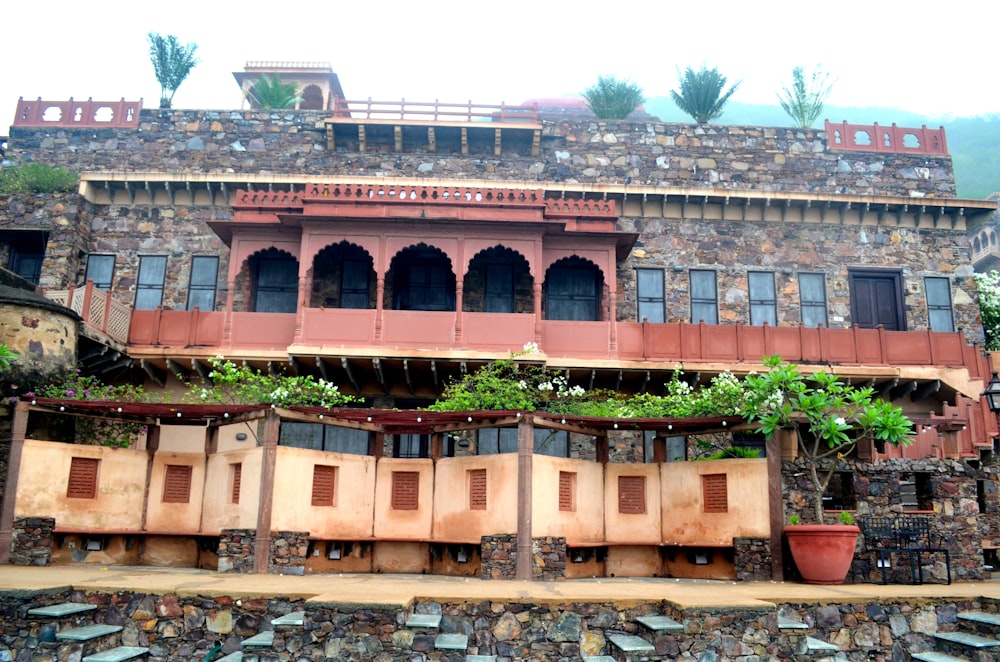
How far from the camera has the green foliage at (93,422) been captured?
14820 millimetres

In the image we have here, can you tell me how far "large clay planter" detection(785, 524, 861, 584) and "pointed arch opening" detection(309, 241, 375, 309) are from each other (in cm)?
1153

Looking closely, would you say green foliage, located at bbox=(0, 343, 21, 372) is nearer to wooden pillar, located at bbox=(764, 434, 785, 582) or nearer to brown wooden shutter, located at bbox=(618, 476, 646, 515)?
brown wooden shutter, located at bbox=(618, 476, 646, 515)

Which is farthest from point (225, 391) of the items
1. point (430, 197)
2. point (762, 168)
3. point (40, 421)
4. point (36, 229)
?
point (762, 168)

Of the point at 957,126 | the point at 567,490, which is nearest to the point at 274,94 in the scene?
the point at 567,490

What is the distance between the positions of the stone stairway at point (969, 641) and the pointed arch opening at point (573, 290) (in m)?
11.0

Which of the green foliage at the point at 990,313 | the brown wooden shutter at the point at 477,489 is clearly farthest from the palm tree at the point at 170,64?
the green foliage at the point at 990,313

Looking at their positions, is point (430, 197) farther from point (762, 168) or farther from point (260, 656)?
point (260, 656)

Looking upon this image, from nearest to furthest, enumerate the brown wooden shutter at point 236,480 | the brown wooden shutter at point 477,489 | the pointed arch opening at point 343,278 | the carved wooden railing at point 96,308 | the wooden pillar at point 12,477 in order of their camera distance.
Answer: the wooden pillar at point 12,477 < the brown wooden shutter at point 477,489 < the brown wooden shutter at point 236,480 < the carved wooden railing at point 96,308 < the pointed arch opening at point 343,278

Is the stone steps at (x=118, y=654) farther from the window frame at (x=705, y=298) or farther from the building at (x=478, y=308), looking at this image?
the window frame at (x=705, y=298)

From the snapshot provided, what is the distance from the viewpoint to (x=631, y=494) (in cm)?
1427

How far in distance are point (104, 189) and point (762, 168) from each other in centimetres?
1672

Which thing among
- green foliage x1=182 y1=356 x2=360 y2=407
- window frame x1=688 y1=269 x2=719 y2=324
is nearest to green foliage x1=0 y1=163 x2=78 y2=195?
green foliage x1=182 y1=356 x2=360 y2=407

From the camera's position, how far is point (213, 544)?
547 inches

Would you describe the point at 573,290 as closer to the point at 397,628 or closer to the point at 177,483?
the point at 177,483
